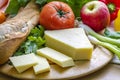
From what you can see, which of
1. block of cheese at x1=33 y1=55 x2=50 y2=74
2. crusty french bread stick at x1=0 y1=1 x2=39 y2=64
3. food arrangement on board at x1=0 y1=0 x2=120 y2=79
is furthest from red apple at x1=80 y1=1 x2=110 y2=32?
block of cheese at x1=33 y1=55 x2=50 y2=74

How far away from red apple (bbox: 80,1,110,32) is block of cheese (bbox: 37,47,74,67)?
0.23 metres

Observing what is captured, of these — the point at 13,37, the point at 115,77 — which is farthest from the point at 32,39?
the point at 115,77

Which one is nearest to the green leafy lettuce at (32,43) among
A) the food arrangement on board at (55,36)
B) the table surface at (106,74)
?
the food arrangement on board at (55,36)

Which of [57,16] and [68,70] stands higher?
[57,16]

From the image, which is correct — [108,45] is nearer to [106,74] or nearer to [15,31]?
[106,74]

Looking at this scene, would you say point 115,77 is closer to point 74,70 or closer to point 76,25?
point 74,70

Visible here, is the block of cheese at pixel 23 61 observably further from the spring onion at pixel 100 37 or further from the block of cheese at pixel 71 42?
the spring onion at pixel 100 37

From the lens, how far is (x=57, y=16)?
42.6 inches

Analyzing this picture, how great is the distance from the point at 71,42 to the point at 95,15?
0.65 feet

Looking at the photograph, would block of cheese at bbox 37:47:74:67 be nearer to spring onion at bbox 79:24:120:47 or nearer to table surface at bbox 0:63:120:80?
table surface at bbox 0:63:120:80

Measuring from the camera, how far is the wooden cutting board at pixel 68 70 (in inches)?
35.5

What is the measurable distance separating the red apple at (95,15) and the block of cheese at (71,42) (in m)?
0.10

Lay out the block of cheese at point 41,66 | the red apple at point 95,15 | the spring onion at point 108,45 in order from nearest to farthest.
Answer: the block of cheese at point 41,66, the spring onion at point 108,45, the red apple at point 95,15

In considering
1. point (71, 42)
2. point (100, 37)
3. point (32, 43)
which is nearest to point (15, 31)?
point (32, 43)
